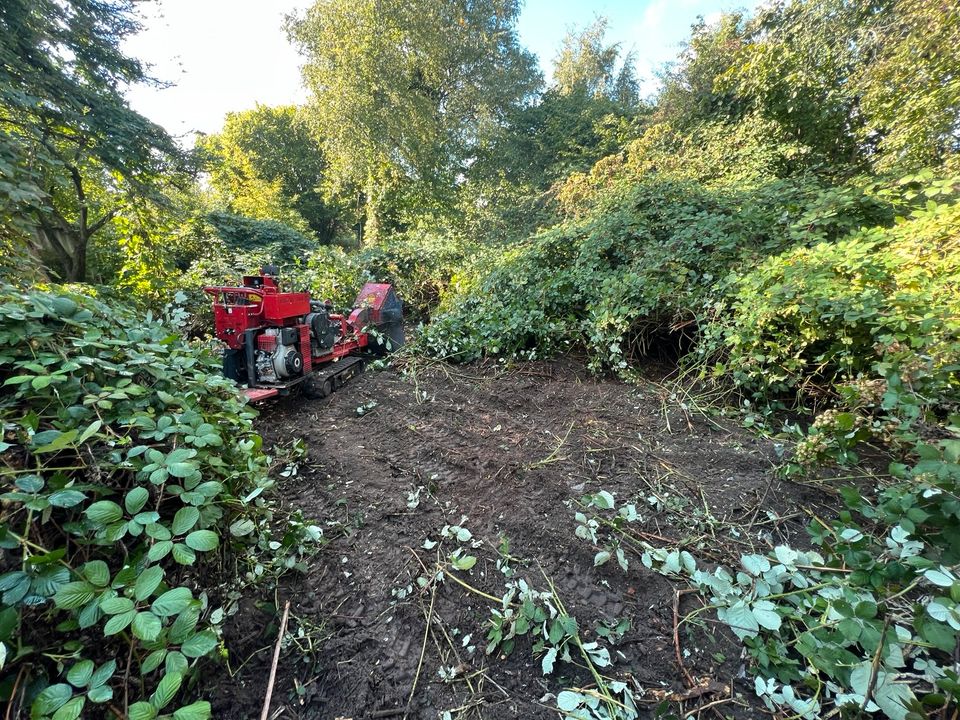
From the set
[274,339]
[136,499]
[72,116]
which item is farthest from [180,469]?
[72,116]

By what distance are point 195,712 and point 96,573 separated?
1.42 ft

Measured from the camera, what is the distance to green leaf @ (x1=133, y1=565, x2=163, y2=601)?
1023 millimetres

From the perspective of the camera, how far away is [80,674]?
94 centimetres

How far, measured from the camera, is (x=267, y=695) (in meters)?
1.32

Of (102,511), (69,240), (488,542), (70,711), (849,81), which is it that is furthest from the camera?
(69,240)

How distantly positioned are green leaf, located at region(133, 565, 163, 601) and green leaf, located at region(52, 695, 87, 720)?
20cm

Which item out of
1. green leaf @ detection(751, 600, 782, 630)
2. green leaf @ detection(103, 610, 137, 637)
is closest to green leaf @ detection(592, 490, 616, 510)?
green leaf @ detection(751, 600, 782, 630)

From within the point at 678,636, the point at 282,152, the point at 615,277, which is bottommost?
the point at 678,636

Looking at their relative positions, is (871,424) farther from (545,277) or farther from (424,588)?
(545,277)

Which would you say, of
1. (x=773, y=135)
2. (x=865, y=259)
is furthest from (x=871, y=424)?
(x=773, y=135)

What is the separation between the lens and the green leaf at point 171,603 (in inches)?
40.5

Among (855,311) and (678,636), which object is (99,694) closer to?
(678,636)

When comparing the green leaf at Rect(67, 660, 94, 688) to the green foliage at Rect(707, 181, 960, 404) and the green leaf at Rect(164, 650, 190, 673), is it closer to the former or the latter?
the green leaf at Rect(164, 650, 190, 673)

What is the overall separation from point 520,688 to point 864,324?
3155 mm
